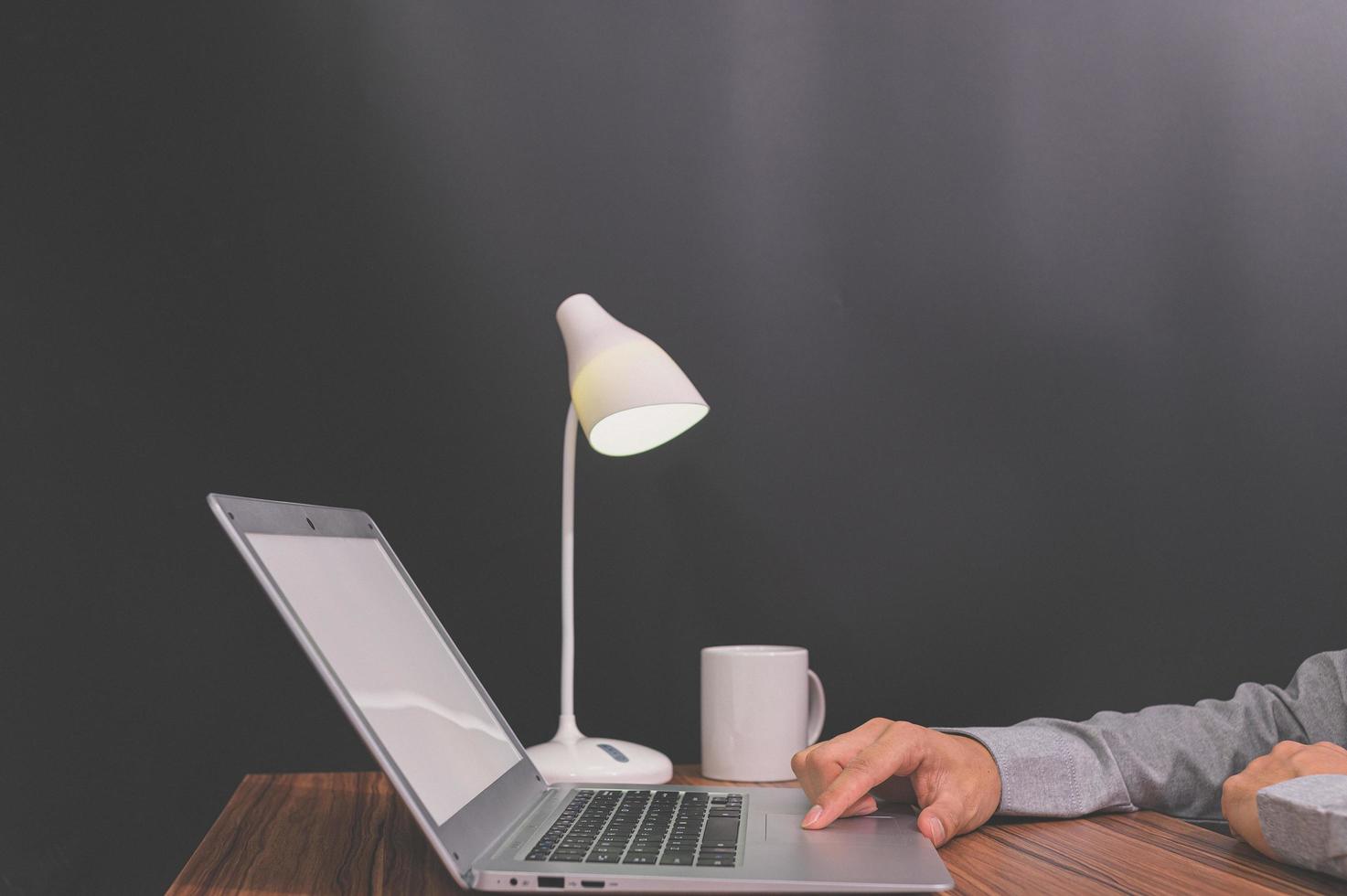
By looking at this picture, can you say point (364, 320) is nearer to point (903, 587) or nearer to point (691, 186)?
point (691, 186)

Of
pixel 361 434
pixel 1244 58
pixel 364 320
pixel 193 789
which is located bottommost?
pixel 193 789

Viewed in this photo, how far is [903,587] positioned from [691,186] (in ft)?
1.94

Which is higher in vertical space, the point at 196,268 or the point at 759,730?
the point at 196,268

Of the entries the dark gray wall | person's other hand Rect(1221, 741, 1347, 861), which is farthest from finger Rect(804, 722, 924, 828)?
the dark gray wall

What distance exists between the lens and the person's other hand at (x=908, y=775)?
76 cm

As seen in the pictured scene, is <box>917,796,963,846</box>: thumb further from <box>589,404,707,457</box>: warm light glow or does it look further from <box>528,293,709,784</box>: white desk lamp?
<box>589,404,707,457</box>: warm light glow

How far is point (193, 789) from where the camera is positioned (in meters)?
1.23

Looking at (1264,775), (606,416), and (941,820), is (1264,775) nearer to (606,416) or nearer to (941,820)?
(941,820)

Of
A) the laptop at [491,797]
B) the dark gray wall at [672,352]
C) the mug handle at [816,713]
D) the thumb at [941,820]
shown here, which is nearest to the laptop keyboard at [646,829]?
the laptop at [491,797]

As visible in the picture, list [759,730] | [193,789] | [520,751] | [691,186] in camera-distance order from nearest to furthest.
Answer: [520,751] → [759,730] → [193,789] → [691,186]

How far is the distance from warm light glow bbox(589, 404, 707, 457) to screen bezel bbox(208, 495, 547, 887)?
1.07 ft

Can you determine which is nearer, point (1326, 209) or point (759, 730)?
point (759, 730)

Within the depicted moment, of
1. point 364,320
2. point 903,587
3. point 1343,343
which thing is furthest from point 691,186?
point 1343,343

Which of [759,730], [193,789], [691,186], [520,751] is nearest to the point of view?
[520,751]
